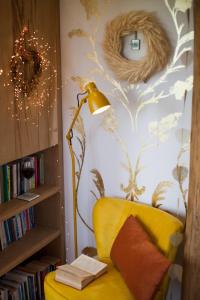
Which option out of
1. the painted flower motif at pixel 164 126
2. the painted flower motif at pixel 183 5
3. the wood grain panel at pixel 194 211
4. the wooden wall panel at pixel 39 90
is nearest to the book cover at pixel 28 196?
the wooden wall panel at pixel 39 90

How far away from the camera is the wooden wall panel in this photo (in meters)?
2.06

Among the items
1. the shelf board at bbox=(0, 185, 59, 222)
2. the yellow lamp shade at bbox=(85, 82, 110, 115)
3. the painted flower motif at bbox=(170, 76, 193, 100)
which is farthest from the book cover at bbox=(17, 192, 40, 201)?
the painted flower motif at bbox=(170, 76, 193, 100)

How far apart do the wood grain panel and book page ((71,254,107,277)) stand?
0.51 m

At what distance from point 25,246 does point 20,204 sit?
1.13 feet

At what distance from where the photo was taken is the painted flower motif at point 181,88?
218 centimetres

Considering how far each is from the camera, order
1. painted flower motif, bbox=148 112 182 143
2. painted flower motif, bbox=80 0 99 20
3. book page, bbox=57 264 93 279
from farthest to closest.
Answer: painted flower motif, bbox=80 0 99 20 < painted flower motif, bbox=148 112 182 143 < book page, bbox=57 264 93 279

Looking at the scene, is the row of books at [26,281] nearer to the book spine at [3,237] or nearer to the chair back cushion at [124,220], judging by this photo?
the book spine at [3,237]

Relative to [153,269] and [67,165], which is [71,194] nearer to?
[67,165]

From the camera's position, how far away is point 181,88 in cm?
221

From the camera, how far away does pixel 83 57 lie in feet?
8.14

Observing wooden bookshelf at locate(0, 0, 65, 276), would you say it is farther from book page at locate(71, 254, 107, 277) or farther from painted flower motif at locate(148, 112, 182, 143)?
painted flower motif at locate(148, 112, 182, 143)

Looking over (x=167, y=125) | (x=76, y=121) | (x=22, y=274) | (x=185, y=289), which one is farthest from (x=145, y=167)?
(x=22, y=274)

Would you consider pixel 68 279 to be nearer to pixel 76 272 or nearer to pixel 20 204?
pixel 76 272

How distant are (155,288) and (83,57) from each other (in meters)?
1.54
